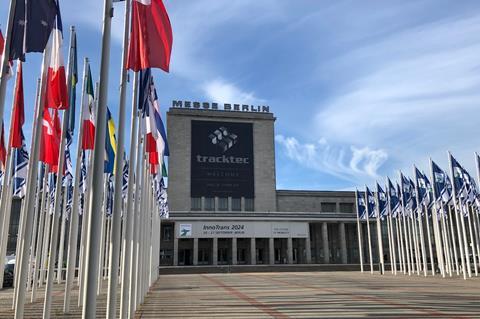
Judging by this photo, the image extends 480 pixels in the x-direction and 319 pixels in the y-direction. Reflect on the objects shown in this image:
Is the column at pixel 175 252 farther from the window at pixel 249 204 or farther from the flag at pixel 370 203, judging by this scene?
the flag at pixel 370 203

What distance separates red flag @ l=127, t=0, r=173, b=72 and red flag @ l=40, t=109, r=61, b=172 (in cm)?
683

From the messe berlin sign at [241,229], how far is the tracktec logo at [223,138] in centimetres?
2076

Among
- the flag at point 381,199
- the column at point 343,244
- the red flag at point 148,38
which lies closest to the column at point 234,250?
the column at point 343,244

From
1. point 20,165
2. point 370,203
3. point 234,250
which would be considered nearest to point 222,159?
point 234,250

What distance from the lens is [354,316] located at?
554 inches

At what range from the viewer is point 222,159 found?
9000cm

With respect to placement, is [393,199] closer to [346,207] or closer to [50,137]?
[50,137]

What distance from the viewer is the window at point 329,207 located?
93.3 m

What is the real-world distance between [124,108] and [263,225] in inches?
2642

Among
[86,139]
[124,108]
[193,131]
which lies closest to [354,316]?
[124,108]

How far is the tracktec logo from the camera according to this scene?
9144cm

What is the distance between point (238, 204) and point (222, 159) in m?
9.60

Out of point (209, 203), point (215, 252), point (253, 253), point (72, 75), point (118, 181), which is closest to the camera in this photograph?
point (118, 181)

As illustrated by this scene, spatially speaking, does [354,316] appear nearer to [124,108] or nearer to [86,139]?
[124,108]
